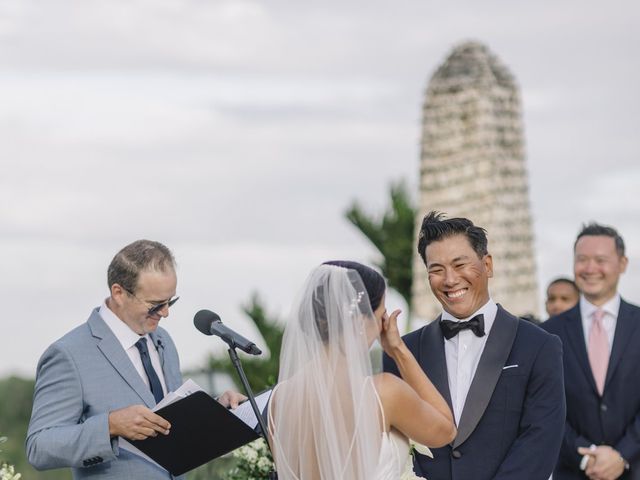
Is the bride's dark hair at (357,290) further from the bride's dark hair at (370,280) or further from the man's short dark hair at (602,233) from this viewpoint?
the man's short dark hair at (602,233)

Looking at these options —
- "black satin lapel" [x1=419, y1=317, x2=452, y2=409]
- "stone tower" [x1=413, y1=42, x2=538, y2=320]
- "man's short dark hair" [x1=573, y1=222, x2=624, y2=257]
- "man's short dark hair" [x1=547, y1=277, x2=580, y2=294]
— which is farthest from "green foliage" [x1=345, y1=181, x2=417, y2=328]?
"black satin lapel" [x1=419, y1=317, x2=452, y2=409]

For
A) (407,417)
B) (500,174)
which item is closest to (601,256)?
(407,417)

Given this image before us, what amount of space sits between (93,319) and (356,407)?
1.50 meters

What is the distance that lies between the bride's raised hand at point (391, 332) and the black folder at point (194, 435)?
799mm

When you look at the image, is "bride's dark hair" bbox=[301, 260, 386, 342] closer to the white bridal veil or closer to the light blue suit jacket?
the white bridal veil

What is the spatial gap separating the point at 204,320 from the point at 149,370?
662mm

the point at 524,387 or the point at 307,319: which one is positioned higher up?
the point at 307,319

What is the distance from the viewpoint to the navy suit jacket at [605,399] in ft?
24.7

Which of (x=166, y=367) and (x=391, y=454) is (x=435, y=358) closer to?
(x=391, y=454)

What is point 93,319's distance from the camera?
18.1 feet

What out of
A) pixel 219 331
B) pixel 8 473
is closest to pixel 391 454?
pixel 219 331

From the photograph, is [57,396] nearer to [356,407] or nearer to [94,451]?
[94,451]

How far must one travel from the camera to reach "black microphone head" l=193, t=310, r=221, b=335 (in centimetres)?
506

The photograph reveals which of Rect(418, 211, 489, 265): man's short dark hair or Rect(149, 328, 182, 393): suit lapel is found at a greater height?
Rect(418, 211, 489, 265): man's short dark hair
